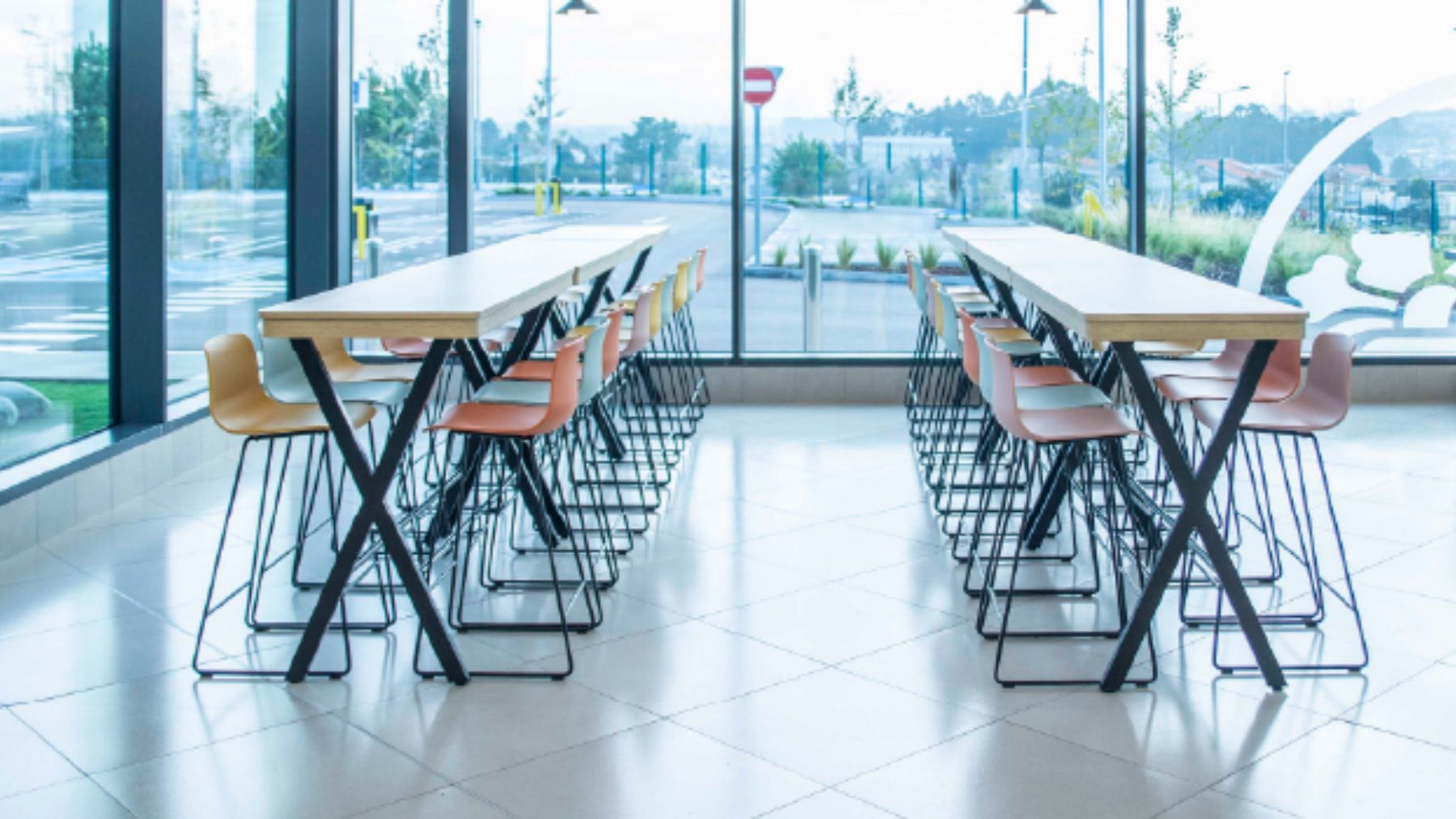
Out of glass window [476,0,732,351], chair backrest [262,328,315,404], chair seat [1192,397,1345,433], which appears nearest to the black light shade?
glass window [476,0,732,351]

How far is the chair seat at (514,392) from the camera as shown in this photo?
469 centimetres

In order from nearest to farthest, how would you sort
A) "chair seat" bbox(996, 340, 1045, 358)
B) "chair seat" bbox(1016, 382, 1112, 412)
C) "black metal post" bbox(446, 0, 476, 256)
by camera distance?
"chair seat" bbox(1016, 382, 1112, 412)
"chair seat" bbox(996, 340, 1045, 358)
"black metal post" bbox(446, 0, 476, 256)

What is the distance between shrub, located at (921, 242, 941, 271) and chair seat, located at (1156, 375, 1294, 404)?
13.0ft

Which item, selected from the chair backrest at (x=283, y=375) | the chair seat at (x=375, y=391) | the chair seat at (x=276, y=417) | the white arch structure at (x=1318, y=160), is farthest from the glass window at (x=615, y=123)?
the chair seat at (x=276, y=417)

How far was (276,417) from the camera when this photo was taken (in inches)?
175

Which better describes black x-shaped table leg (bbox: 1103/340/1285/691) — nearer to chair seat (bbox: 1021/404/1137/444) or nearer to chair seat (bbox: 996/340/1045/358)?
chair seat (bbox: 1021/404/1137/444)

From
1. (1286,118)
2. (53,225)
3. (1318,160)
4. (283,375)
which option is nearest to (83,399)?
(53,225)

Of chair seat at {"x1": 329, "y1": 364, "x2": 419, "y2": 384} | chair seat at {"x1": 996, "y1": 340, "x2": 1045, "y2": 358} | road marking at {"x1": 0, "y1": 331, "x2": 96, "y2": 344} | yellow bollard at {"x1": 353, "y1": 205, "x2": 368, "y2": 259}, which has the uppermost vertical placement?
yellow bollard at {"x1": 353, "y1": 205, "x2": 368, "y2": 259}

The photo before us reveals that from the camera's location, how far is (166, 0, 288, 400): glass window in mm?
6844

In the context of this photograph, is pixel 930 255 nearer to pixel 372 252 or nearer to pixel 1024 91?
pixel 1024 91

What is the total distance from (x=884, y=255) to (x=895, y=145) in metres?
0.62

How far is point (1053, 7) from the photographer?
8.60m

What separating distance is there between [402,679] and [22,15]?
9.58 feet

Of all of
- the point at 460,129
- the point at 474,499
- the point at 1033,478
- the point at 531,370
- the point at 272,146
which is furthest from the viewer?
the point at 460,129
